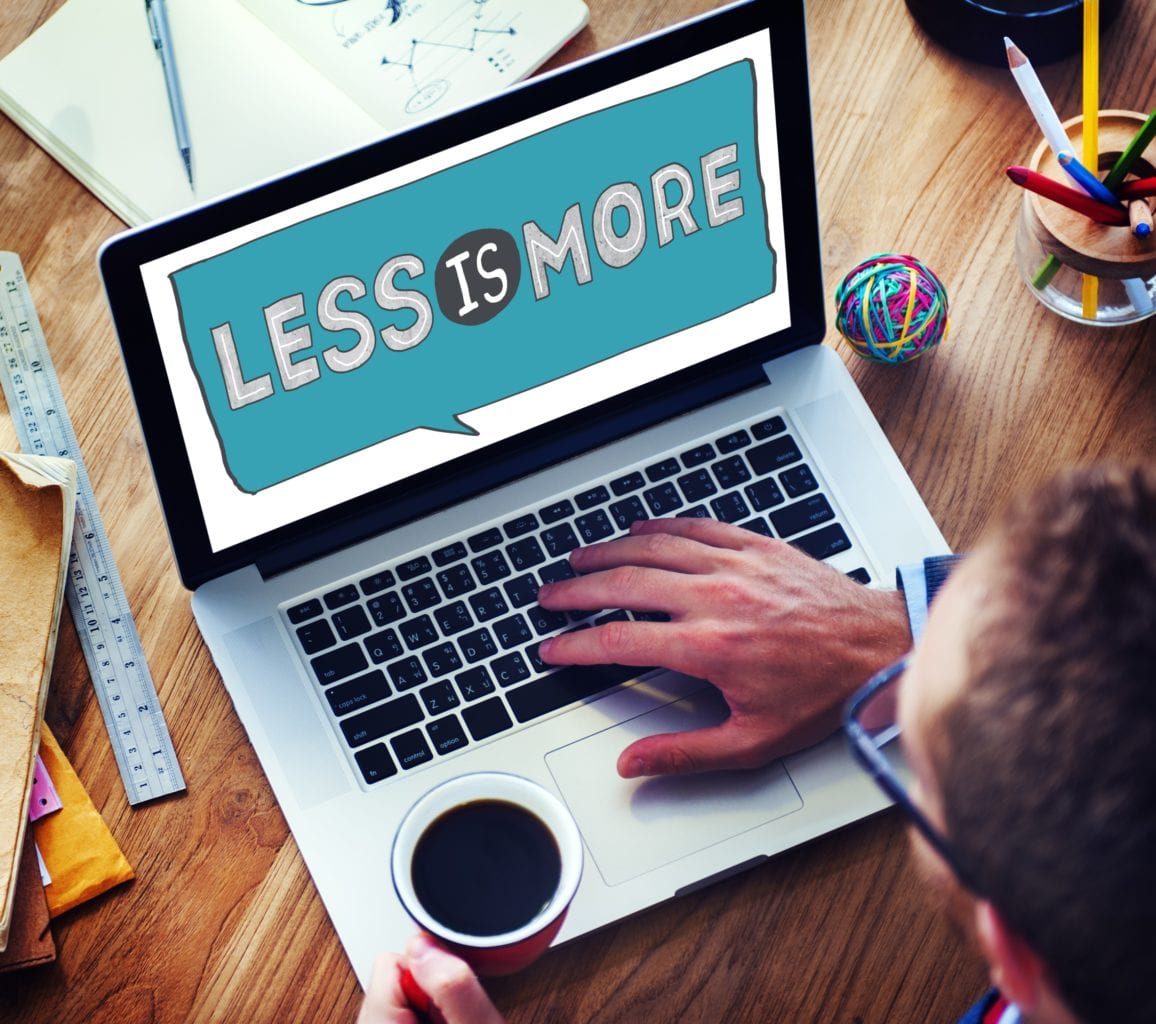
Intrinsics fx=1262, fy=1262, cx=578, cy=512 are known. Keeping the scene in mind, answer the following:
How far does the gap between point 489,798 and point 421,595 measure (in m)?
0.18

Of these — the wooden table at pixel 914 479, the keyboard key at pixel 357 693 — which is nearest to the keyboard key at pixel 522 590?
the keyboard key at pixel 357 693

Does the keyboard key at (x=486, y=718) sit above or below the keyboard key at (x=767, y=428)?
below

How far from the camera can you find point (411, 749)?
2.78ft

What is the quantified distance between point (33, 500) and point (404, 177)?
0.36m

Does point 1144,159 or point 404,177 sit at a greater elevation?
point 404,177

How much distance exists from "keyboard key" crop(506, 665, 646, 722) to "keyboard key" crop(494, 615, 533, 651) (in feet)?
0.10

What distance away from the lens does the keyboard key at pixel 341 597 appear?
88 cm

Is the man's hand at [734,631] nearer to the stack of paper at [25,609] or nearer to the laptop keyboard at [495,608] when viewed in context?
the laptop keyboard at [495,608]

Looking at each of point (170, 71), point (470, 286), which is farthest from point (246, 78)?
point (470, 286)

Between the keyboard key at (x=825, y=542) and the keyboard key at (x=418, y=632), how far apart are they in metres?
0.27

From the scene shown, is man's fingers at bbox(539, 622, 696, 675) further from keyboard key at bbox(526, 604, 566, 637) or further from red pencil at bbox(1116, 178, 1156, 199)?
red pencil at bbox(1116, 178, 1156, 199)

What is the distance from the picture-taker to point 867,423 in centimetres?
94

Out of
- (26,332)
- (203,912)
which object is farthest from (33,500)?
(203,912)

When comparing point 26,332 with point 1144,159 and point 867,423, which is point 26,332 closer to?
point 867,423
